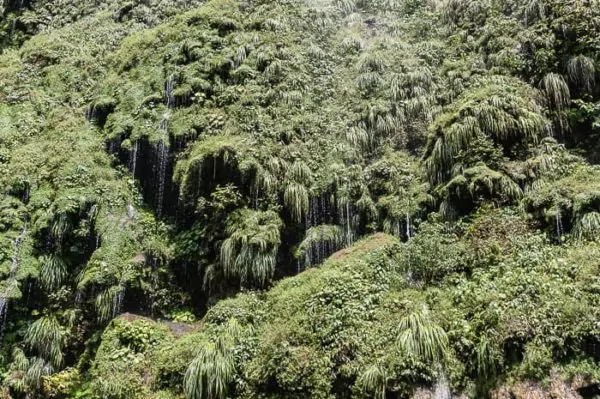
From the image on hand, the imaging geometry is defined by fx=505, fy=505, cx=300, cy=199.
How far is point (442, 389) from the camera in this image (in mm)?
9547

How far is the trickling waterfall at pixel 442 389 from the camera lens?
9.48 meters

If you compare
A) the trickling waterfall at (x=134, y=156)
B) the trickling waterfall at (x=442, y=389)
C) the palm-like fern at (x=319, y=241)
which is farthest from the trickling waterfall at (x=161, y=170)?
the trickling waterfall at (x=442, y=389)

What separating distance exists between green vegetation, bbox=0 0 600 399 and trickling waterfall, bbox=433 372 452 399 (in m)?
0.03

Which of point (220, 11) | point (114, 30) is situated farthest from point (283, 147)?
point (114, 30)

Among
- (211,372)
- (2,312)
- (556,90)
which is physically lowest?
(211,372)

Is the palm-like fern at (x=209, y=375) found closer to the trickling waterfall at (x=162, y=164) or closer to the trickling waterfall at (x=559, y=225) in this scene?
the trickling waterfall at (x=162, y=164)

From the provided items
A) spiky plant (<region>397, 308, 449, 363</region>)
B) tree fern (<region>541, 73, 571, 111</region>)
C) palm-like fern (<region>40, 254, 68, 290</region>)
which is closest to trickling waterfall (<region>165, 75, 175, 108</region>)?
palm-like fern (<region>40, 254, 68, 290</region>)

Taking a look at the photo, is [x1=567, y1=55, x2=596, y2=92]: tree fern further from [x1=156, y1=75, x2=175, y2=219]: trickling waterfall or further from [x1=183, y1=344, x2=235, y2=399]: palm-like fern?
[x1=156, y1=75, x2=175, y2=219]: trickling waterfall

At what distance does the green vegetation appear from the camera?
10.4 m

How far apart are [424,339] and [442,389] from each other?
951 millimetres

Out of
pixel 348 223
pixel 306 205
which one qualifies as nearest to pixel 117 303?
pixel 306 205

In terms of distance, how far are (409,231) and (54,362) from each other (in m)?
10.7

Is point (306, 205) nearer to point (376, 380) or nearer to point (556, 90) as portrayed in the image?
point (376, 380)

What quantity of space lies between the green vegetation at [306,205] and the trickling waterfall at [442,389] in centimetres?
3
